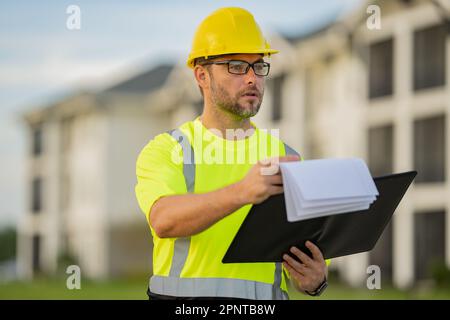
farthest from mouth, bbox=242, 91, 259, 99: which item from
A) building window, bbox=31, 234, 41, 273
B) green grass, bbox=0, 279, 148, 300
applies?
building window, bbox=31, 234, 41, 273

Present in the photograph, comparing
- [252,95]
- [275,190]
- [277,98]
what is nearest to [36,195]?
[277,98]

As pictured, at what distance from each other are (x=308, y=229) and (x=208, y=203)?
44 cm

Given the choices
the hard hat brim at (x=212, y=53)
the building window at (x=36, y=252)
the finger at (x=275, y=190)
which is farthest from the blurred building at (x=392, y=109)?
the building window at (x=36, y=252)

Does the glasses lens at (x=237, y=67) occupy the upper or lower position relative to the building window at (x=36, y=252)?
upper

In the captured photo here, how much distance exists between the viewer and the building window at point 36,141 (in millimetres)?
56719

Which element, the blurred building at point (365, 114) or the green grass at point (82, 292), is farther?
the green grass at point (82, 292)

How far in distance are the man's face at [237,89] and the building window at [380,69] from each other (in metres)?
28.2

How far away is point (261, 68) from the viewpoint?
3.48 m

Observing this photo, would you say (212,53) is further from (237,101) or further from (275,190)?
(275,190)

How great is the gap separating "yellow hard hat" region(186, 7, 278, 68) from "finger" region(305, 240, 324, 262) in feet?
2.56

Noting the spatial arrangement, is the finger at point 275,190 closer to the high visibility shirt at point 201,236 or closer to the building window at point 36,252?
the high visibility shirt at point 201,236

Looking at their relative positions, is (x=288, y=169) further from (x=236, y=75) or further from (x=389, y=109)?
(x=389, y=109)

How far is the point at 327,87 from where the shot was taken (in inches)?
1315

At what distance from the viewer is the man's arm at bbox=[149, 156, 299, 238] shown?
9.54ft
